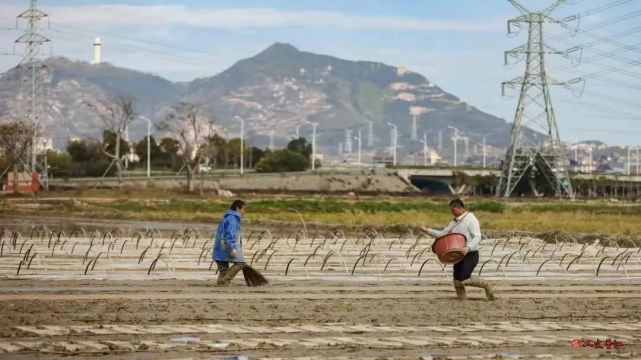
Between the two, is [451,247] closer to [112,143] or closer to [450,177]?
[112,143]

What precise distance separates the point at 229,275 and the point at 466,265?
13.2ft

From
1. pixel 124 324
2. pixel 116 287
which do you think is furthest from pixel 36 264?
pixel 124 324

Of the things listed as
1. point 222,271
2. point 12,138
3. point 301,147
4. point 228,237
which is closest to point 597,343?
point 228,237

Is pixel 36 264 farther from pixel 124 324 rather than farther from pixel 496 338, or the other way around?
pixel 496 338

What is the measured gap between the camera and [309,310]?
15852 mm

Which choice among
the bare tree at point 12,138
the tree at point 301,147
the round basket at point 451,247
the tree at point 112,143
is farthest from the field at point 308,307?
the tree at point 301,147

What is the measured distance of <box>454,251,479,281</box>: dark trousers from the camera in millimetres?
17281

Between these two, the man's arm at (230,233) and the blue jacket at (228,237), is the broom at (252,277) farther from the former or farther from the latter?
the man's arm at (230,233)

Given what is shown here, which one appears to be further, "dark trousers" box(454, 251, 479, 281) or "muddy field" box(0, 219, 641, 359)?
"dark trousers" box(454, 251, 479, 281)

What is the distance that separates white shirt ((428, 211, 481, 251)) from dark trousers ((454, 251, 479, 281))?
0.54ft

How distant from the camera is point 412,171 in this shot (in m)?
136

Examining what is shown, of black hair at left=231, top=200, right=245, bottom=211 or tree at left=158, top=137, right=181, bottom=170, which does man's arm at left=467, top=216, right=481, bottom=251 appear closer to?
black hair at left=231, top=200, right=245, bottom=211

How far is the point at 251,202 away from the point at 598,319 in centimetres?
5457

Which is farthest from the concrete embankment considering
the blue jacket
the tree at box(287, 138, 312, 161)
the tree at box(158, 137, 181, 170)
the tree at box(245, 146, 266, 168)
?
the blue jacket
